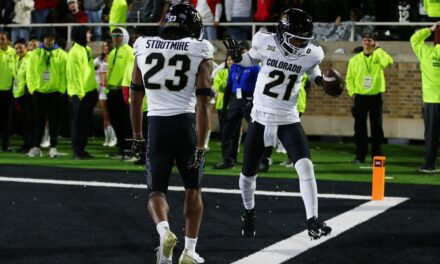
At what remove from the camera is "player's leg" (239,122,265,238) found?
983 cm

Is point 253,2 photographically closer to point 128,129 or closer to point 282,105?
point 128,129

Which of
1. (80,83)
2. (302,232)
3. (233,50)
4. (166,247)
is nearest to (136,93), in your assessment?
(166,247)

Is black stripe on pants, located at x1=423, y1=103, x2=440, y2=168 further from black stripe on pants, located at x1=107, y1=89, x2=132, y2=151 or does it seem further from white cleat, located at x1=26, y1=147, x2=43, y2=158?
white cleat, located at x1=26, y1=147, x2=43, y2=158

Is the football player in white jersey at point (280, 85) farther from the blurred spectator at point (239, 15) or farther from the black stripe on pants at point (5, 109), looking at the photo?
the blurred spectator at point (239, 15)

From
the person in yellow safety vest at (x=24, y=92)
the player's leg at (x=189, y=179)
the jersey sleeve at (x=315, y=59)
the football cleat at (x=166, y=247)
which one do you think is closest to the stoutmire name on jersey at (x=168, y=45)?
the player's leg at (x=189, y=179)

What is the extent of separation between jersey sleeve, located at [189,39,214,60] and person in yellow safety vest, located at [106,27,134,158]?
871cm

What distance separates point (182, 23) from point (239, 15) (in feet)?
44.4

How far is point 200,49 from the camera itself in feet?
25.8

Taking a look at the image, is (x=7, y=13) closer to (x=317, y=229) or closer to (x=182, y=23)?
(x=317, y=229)

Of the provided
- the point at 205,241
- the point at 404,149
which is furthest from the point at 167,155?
the point at 404,149

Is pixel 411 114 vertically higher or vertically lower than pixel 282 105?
lower

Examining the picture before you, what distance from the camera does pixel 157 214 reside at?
7875mm

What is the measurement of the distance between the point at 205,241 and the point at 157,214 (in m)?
1.83

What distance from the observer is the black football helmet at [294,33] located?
968cm
